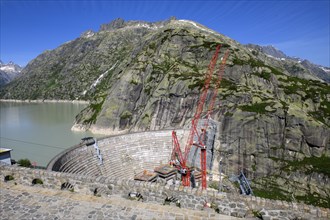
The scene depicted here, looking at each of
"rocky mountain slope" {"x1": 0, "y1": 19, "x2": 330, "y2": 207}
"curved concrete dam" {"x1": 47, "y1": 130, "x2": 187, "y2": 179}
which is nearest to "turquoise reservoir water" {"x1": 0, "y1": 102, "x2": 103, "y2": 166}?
"rocky mountain slope" {"x1": 0, "y1": 19, "x2": 330, "y2": 207}

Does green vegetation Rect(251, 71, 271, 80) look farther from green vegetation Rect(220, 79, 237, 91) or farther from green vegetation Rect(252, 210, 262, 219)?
green vegetation Rect(252, 210, 262, 219)

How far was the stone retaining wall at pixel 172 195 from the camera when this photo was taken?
902 centimetres

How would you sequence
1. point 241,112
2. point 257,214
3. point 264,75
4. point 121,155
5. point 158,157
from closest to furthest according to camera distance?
point 257,214 → point 121,155 → point 158,157 → point 241,112 → point 264,75

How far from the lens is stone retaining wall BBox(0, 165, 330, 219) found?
9016 millimetres

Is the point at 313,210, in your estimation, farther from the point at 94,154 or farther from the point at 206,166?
the point at 206,166

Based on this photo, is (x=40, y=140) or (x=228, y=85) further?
(x=40, y=140)

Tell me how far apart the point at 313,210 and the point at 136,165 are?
2814 cm

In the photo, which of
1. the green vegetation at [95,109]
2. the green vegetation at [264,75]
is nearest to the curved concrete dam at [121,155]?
the green vegetation at [264,75]

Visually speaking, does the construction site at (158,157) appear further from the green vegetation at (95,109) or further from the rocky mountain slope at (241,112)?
the green vegetation at (95,109)

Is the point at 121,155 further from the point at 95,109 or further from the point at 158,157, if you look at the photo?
the point at 95,109

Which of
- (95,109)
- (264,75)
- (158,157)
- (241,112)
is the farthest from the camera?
(95,109)

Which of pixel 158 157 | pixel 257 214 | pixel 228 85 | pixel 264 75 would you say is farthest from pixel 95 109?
pixel 257 214

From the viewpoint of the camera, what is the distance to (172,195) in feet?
34.3

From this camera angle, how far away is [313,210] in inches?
343
